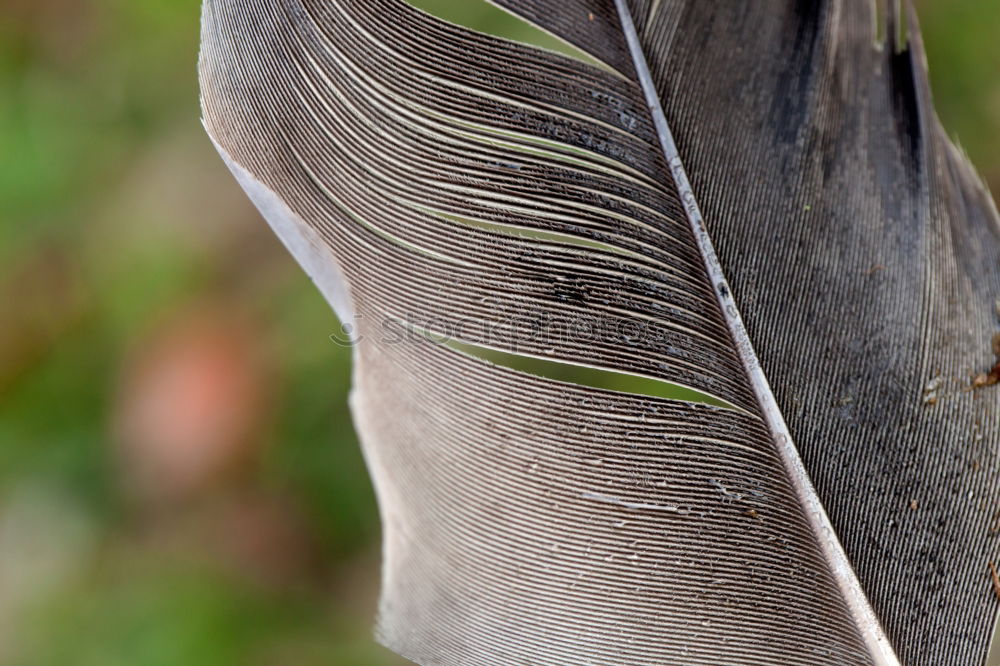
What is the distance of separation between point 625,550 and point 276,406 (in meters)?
0.86

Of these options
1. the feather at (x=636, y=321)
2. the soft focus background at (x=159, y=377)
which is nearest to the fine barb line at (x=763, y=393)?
the feather at (x=636, y=321)

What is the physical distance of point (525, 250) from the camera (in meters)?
0.73

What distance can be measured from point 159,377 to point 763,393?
47.7 inches

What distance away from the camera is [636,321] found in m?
0.73

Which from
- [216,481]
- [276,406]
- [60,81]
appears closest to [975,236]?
[276,406]

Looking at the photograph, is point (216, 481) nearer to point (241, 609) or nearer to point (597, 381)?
point (241, 609)

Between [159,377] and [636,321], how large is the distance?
3.68 feet

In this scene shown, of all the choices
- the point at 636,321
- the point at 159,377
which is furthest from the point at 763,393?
the point at 159,377

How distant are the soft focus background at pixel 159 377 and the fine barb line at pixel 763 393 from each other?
0.55m

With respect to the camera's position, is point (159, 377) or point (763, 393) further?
point (159, 377)

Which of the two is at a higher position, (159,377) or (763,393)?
(763,393)

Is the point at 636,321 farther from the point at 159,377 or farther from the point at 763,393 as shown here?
the point at 159,377

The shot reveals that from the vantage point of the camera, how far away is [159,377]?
148 cm

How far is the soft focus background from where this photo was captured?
1.35m
